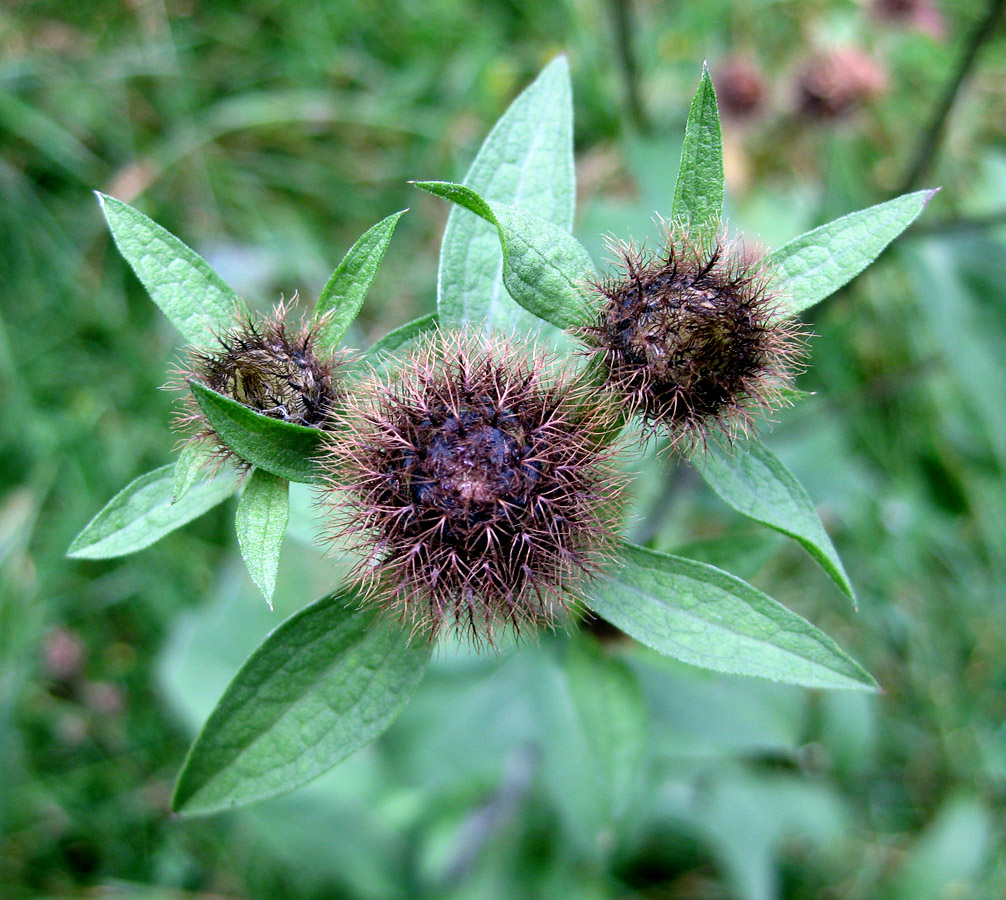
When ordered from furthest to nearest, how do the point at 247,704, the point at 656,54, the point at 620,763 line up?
the point at 656,54
the point at 620,763
the point at 247,704

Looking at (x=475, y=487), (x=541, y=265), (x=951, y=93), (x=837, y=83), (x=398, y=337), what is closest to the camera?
(x=475, y=487)

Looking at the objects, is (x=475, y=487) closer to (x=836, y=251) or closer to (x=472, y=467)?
(x=472, y=467)

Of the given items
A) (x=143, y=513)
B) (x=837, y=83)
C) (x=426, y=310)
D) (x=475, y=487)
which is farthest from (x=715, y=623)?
(x=837, y=83)

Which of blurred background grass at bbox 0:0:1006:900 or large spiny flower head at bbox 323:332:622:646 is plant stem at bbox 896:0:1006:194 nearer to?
blurred background grass at bbox 0:0:1006:900

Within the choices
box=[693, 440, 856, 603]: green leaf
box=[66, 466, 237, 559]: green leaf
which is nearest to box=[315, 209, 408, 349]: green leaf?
box=[66, 466, 237, 559]: green leaf

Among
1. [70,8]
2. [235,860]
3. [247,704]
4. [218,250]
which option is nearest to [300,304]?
[218,250]

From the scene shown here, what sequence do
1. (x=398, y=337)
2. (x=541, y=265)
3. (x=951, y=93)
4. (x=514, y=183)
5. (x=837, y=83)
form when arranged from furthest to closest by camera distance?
(x=837, y=83), (x=951, y=93), (x=514, y=183), (x=398, y=337), (x=541, y=265)

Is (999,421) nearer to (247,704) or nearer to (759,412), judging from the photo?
(759,412)
